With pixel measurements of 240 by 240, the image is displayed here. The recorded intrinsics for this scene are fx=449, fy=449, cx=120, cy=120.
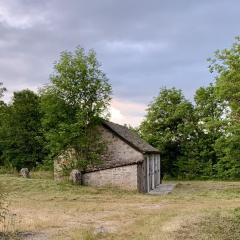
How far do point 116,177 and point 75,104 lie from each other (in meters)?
6.39

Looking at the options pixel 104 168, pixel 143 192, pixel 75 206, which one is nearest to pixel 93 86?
pixel 104 168

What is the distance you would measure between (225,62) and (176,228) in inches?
584

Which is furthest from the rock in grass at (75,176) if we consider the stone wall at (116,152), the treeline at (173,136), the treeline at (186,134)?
the treeline at (186,134)

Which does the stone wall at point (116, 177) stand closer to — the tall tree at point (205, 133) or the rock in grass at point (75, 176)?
the rock in grass at point (75, 176)

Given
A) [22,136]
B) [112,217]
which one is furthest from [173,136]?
[112,217]

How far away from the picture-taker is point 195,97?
177 ft

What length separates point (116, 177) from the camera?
32562mm

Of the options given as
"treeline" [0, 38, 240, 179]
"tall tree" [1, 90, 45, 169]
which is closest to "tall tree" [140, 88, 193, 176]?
"treeline" [0, 38, 240, 179]

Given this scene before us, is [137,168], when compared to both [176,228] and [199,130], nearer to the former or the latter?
[176,228]

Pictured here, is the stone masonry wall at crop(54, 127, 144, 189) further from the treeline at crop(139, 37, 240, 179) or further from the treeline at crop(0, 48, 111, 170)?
the treeline at crop(139, 37, 240, 179)

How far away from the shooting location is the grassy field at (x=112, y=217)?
47.2 ft

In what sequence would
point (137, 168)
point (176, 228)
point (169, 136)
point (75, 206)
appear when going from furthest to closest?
1. point (169, 136)
2. point (137, 168)
3. point (75, 206)
4. point (176, 228)

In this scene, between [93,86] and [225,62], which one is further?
[93,86]

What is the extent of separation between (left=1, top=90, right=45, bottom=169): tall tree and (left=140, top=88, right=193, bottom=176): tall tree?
13082 millimetres
